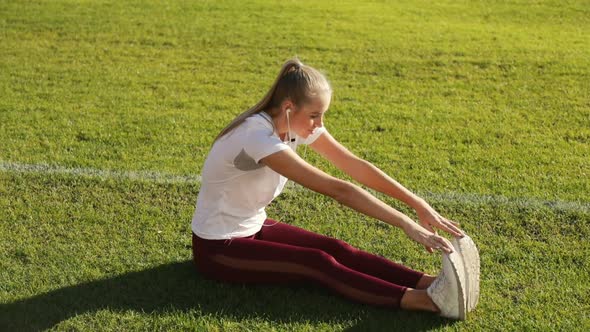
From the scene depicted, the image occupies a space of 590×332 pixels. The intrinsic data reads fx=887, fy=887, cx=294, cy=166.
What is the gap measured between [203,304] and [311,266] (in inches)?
21.9

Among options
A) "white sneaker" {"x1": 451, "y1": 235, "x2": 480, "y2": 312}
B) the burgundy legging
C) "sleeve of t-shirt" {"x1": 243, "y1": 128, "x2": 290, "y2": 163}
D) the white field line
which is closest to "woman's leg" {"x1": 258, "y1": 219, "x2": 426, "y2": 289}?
the burgundy legging

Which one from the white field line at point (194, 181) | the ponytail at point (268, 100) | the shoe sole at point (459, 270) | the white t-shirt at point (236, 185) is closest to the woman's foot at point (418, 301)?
the shoe sole at point (459, 270)

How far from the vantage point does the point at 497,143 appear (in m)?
6.72

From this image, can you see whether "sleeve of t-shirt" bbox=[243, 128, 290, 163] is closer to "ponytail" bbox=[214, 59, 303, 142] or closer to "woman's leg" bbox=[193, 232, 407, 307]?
"ponytail" bbox=[214, 59, 303, 142]

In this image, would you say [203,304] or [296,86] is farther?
[203,304]

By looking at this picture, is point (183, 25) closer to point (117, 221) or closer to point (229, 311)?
point (117, 221)

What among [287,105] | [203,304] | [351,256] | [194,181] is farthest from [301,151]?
[203,304]

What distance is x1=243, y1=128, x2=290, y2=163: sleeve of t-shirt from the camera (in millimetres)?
4137

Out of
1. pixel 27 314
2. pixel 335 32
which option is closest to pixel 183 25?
pixel 335 32

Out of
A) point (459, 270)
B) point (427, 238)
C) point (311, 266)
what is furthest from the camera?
point (311, 266)

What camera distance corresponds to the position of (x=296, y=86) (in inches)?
165

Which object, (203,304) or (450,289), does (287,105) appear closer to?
(203,304)

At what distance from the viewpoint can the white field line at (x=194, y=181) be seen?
5.54 m

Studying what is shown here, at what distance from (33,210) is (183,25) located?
5.38m
